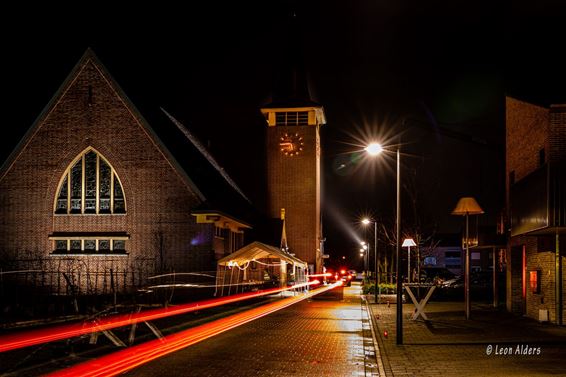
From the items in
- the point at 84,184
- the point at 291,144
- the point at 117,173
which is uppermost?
the point at 291,144

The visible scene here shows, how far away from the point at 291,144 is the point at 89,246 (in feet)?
88.3

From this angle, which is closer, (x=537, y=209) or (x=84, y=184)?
(x=537, y=209)

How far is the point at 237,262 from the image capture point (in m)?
37.7

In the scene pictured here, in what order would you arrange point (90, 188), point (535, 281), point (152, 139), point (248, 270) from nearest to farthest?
point (535, 281)
point (152, 139)
point (90, 188)
point (248, 270)

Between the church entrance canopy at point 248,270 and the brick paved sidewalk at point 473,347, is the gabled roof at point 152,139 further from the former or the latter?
the brick paved sidewalk at point 473,347

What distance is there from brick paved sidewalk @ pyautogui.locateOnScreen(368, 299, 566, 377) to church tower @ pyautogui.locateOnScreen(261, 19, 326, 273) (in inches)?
1396

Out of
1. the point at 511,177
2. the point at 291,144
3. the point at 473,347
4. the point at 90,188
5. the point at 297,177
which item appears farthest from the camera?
the point at 297,177

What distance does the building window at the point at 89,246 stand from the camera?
1490 inches

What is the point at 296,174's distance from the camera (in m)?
62.0

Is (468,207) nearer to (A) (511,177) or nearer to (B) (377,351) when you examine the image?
(A) (511,177)

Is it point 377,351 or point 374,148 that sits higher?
point 374,148

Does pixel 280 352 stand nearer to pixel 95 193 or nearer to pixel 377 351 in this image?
pixel 377 351

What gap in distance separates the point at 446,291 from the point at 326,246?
63.2 meters

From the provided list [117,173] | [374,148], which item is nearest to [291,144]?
[117,173]
